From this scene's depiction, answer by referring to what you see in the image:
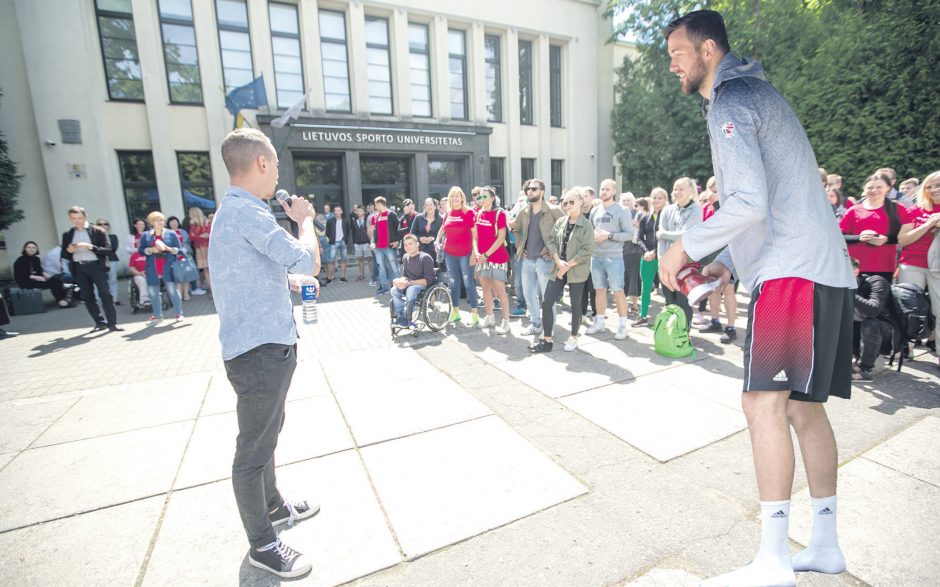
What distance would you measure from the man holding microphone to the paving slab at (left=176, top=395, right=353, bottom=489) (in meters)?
1.16

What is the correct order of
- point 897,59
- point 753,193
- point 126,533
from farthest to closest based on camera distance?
point 897,59, point 126,533, point 753,193

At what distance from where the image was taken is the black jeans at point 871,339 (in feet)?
14.0

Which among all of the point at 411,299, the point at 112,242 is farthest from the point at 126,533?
the point at 112,242

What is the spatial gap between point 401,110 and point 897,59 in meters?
14.2

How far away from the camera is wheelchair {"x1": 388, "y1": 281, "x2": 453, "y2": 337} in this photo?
663 cm

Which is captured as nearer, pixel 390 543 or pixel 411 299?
pixel 390 543

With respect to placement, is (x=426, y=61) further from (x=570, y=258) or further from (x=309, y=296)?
(x=309, y=296)

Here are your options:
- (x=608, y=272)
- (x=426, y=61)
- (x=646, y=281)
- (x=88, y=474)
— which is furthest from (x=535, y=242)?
(x=426, y=61)

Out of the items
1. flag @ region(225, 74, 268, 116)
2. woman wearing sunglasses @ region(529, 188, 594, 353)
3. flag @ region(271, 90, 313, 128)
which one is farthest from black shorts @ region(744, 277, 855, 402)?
flag @ region(271, 90, 313, 128)

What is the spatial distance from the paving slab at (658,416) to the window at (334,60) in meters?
15.5

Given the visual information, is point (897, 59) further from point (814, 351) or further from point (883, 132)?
point (814, 351)

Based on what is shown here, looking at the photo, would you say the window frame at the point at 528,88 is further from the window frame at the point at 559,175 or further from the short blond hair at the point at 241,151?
the short blond hair at the point at 241,151

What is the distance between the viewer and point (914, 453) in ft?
9.89

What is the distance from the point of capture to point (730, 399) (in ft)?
13.1
